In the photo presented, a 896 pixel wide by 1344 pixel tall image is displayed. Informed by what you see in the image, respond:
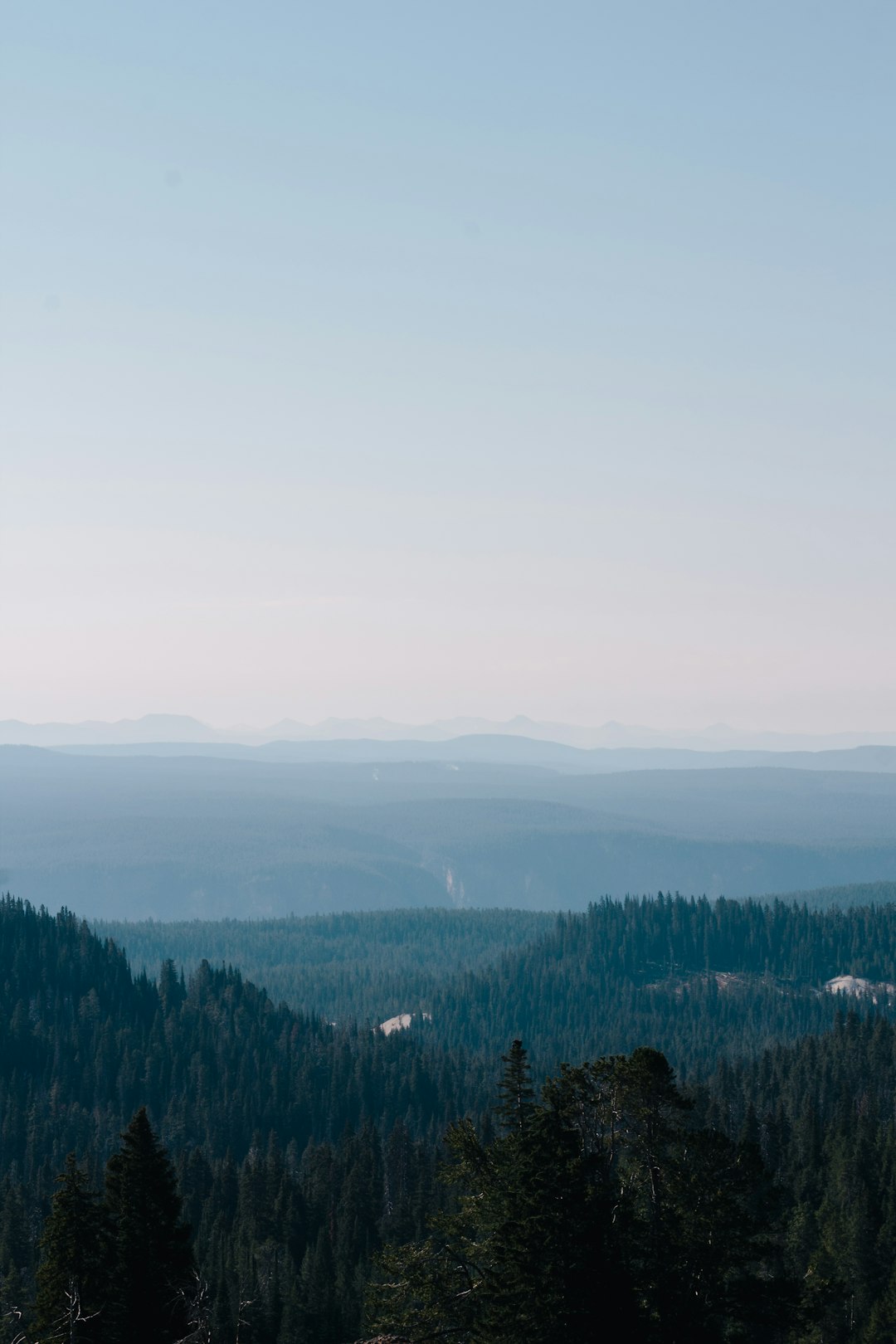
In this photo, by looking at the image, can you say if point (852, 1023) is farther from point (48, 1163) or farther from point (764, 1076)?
point (48, 1163)

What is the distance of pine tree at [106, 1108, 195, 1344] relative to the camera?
4391 centimetres

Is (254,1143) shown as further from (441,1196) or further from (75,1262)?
(75,1262)

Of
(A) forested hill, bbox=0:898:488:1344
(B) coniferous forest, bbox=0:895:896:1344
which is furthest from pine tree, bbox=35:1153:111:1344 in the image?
(A) forested hill, bbox=0:898:488:1344

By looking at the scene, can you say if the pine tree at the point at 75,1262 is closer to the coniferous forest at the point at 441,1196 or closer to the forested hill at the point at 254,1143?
the coniferous forest at the point at 441,1196

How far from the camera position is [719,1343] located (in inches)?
1571

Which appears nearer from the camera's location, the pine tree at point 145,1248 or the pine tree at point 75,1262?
the pine tree at point 75,1262

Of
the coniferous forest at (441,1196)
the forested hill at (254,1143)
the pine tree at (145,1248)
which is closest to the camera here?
the coniferous forest at (441,1196)

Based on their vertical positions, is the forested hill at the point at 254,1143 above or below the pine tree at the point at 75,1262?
below

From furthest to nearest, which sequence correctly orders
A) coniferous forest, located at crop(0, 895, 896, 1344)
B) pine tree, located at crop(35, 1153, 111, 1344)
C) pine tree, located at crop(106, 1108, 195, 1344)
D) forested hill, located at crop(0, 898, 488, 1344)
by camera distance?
forested hill, located at crop(0, 898, 488, 1344) → pine tree, located at crop(106, 1108, 195, 1344) → pine tree, located at crop(35, 1153, 111, 1344) → coniferous forest, located at crop(0, 895, 896, 1344)

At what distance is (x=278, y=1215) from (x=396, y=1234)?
37.3ft

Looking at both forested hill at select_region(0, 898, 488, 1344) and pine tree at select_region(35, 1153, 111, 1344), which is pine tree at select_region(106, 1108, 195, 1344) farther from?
forested hill at select_region(0, 898, 488, 1344)

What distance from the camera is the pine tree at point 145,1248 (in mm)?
43906

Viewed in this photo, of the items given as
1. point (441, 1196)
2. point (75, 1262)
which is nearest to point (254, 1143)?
point (441, 1196)

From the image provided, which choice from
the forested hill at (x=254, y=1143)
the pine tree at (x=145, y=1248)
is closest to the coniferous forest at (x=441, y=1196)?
the pine tree at (x=145, y=1248)
